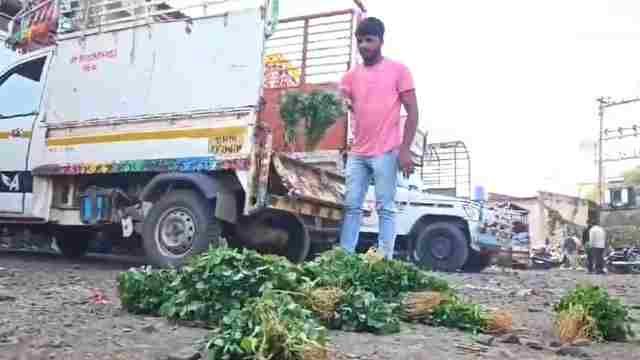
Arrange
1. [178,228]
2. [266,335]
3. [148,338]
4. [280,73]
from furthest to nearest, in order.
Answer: [280,73], [178,228], [148,338], [266,335]

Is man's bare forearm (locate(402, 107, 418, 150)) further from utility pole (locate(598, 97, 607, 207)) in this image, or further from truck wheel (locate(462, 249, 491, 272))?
utility pole (locate(598, 97, 607, 207))

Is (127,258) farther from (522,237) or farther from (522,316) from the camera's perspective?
(522,237)

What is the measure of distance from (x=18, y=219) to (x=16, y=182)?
0.41 metres

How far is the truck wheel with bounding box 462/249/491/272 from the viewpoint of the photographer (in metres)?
10.6

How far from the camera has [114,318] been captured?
3.43 meters

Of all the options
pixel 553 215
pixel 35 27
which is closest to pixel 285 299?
pixel 35 27

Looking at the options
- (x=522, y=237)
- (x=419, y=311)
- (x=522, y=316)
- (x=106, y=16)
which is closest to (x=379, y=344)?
(x=419, y=311)

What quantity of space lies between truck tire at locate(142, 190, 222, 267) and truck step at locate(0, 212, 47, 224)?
5.61 feet

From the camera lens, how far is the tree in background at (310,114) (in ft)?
26.2

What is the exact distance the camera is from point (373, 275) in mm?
3766

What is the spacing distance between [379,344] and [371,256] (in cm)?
97

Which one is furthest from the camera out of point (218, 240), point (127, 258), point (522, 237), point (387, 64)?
point (522, 237)

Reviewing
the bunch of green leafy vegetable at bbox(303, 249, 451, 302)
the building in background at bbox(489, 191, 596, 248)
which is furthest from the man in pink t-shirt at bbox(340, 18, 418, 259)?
the building in background at bbox(489, 191, 596, 248)

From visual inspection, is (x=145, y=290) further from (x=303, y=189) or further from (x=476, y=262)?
(x=476, y=262)
